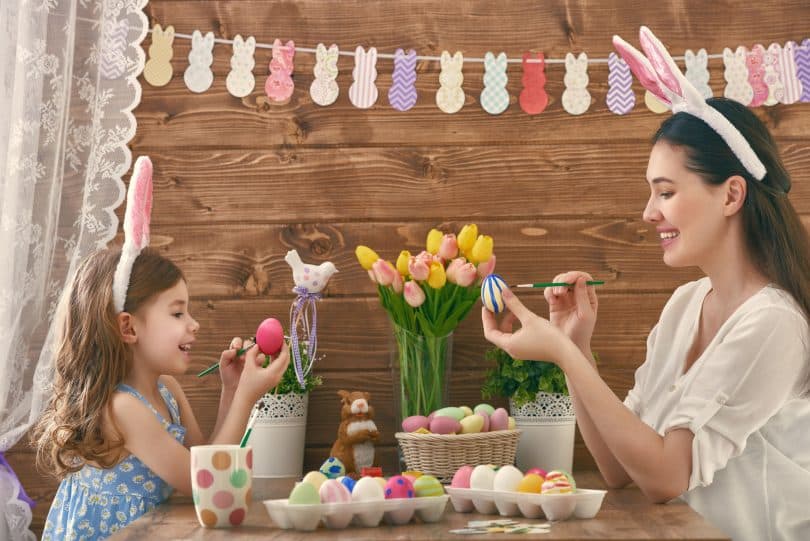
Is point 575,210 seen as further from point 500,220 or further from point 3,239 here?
point 3,239

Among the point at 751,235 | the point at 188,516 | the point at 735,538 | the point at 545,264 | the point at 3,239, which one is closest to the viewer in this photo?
the point at 188,516

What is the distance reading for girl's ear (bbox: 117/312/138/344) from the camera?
1.57 metres

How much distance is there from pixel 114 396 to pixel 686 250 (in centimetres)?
92

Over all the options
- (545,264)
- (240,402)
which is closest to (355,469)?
(240,402)

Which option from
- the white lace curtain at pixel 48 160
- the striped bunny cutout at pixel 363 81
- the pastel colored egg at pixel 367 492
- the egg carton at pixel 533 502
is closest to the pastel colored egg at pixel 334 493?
the pastel colored egg at pixel 367 492

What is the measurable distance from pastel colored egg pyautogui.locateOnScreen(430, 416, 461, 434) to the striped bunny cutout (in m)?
0.72

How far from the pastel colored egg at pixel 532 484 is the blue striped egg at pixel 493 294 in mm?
378

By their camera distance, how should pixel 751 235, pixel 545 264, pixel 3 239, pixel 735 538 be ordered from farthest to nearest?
pixel 545 264, pixel 3 239, pixel 751 235, pixel 735 538

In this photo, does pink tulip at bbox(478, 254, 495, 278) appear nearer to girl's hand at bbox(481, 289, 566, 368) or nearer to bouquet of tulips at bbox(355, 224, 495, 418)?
bouquet of tulips at bbox(355, 224, 495, 418)

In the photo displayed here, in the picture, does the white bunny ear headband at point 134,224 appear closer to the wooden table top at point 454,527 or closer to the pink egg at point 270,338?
the pink egg at point 270,338

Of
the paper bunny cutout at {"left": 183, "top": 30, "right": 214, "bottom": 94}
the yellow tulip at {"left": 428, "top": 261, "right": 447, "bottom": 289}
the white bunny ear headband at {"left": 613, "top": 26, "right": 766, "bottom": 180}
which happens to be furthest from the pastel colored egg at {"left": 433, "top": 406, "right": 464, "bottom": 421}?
the paper bunny cutout at {"left": 183, "top": 30, "right": 214, "bottom": 94}

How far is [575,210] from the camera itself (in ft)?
6.48

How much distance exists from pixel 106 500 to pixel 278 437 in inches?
14.8

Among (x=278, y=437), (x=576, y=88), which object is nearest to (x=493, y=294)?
(x=278, y=437)
